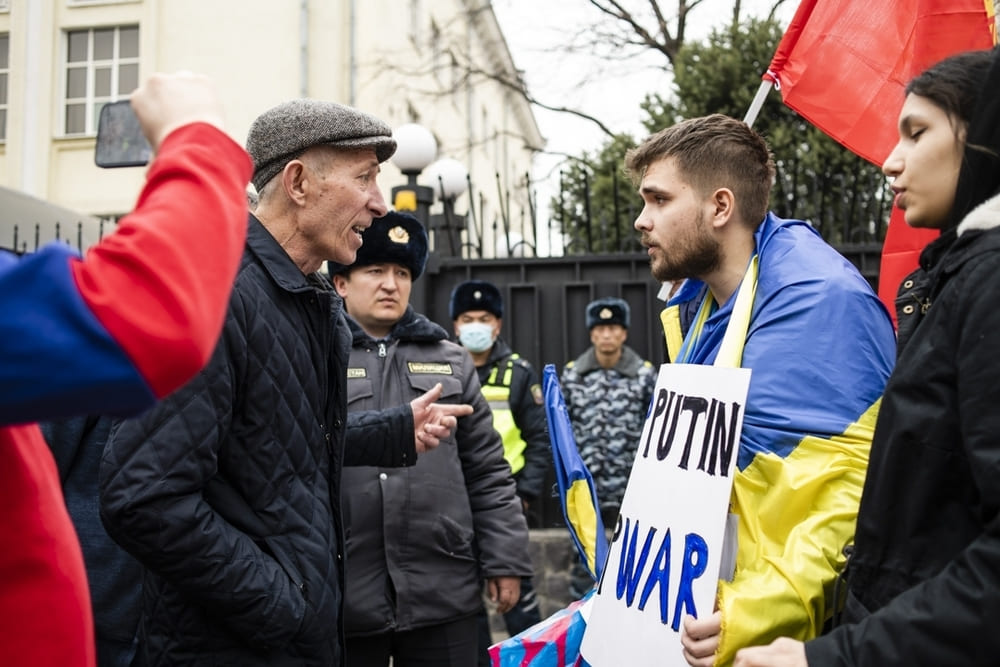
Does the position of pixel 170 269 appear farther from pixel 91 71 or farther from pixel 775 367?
pixel 91 71

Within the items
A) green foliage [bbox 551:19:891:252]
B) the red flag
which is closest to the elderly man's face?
the red flag

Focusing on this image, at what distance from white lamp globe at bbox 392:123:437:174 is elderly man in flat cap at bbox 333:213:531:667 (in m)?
3.84

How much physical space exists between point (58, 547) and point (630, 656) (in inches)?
50.6

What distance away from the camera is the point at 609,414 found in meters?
6.59

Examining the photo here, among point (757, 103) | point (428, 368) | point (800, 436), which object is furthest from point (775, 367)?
point (428, 368)

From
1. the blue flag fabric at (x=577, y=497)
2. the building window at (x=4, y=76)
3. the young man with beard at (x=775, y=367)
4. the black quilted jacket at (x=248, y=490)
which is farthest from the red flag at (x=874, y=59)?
the building window at (x=4, y=76)

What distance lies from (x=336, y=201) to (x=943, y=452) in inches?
64.9

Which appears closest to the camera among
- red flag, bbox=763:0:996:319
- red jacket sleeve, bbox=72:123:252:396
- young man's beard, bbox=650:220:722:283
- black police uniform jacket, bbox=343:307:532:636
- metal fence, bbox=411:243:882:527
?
red jacket sleeve, bbox=72:123:252:396

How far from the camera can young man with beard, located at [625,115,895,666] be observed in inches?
72.4

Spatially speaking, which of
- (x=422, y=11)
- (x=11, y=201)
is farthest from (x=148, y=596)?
(x=422, y=11)

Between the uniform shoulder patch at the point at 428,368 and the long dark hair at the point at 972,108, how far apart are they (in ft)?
7.20

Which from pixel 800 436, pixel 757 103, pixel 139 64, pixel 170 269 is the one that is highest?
pixel 139 64

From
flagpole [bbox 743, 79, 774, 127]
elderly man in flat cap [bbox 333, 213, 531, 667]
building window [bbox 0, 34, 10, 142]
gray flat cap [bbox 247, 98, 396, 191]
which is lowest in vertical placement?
elderly man in flat cap [bbox 333, 213, 531, 667]

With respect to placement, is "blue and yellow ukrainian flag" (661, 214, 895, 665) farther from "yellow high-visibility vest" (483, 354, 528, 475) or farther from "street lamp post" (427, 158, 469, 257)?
"street lamp post" (427, 158, 469, 257)
